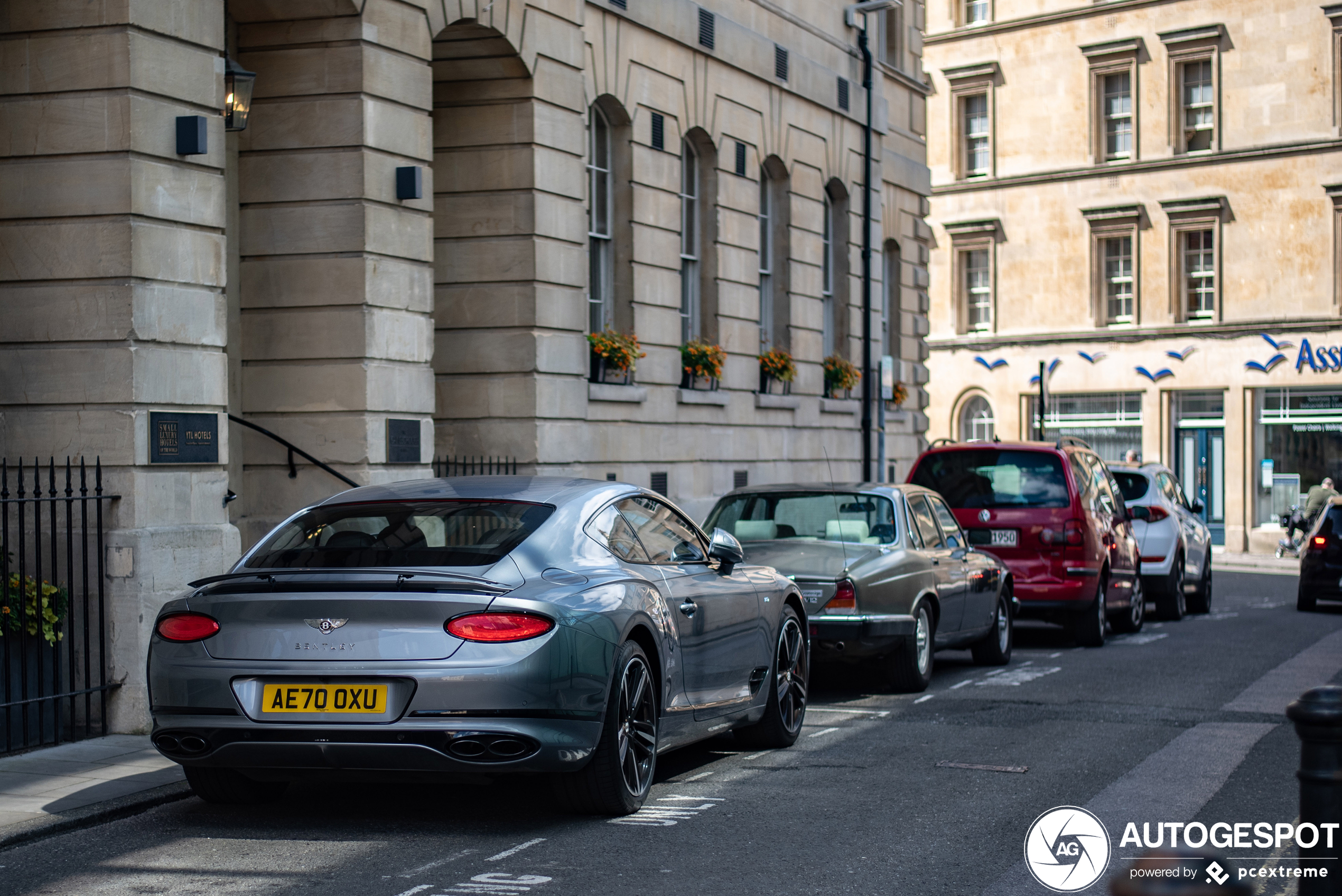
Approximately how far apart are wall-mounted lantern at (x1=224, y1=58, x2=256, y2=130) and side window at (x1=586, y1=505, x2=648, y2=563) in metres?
6.10

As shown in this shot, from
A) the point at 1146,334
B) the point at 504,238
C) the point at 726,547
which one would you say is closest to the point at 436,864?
the point at 726,547

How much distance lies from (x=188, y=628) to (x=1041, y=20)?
40354 mm

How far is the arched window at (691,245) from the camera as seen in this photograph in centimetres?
2172

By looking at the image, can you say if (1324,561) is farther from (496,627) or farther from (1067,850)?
(496,627)

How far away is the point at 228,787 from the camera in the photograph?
25.6 ft

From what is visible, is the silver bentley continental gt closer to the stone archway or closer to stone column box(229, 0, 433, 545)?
stone column box(229, 0, 433, 545)

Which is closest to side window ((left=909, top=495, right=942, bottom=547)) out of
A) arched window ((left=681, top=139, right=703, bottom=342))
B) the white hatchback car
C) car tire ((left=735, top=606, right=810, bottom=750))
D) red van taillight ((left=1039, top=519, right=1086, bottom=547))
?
red van taillight ((left=1039, top=519, right=1086, bottom=547))

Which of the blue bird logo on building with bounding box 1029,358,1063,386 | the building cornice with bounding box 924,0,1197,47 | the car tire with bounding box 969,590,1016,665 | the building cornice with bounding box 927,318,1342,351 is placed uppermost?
the building cornice with bounding box 924,0,1197,47

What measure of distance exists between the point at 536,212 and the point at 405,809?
10.1 m

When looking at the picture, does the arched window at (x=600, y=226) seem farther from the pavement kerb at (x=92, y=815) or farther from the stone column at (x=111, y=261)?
the pavement kerb at (x=92, y=815)

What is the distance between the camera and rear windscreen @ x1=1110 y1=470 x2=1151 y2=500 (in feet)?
65.5

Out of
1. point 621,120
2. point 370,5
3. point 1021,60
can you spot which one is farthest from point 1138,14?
point 370,5

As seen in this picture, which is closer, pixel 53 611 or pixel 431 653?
pixel 431 653

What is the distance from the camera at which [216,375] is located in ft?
37.9
